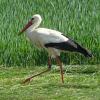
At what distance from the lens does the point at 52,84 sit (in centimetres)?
649

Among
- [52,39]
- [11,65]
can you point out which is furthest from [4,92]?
[11,65]

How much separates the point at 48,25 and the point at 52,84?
2.26 meters

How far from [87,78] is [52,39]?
0.73 m

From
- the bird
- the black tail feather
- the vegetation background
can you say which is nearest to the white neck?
the bird

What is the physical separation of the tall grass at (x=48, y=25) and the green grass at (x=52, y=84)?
348 mm

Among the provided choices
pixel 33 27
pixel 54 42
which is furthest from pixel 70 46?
pixel 33 27

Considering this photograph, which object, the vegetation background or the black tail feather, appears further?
the black tail feather

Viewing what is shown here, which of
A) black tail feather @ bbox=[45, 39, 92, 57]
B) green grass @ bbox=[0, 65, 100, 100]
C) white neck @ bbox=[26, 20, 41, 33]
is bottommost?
green grass @ bbox=[0, 65, 100, 100]

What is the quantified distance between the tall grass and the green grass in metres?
0.35

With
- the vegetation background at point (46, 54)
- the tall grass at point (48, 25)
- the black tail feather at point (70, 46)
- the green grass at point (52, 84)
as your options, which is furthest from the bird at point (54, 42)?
the tall grass at point (48, 25)

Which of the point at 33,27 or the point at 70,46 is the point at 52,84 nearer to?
the point at 70,46

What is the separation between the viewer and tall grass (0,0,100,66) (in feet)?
26.0

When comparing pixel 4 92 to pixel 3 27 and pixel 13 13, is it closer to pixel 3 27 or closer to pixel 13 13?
pixel 3 27

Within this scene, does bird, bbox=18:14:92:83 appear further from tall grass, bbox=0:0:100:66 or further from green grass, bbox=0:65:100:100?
tall grass, bbox=0:0:100:66
